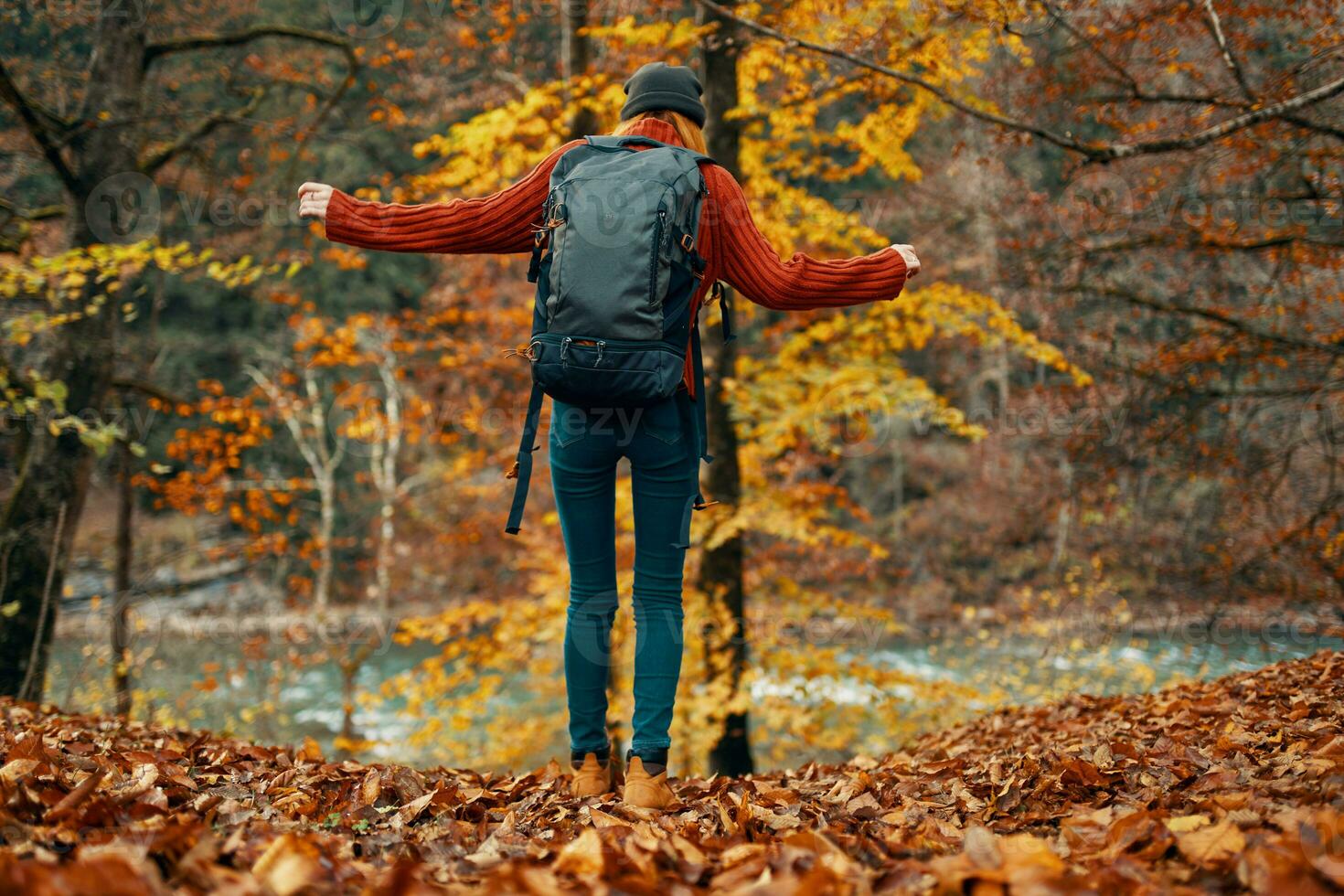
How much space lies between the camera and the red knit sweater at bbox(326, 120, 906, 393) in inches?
94.4

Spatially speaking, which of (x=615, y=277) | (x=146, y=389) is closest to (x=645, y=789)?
(x=615, y=277)

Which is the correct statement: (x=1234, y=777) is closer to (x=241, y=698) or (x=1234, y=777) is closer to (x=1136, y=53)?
(x=1136, y=53)

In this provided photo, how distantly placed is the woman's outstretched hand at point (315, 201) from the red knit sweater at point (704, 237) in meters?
0.02

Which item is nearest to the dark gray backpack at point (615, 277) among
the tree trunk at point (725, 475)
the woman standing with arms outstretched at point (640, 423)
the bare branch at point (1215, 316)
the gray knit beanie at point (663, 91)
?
the woman standing with arms outstretched at point (640, 423)

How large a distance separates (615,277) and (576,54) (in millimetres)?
5143

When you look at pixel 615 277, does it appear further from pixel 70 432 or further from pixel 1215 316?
pixel 1215 316

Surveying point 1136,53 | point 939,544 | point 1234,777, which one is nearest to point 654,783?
point 1234,777

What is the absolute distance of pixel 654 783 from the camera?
229cm

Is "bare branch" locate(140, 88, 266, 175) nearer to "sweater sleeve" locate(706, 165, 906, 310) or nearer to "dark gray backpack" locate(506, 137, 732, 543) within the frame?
"dark gray backpack" locate(506, 137, 732, 543)

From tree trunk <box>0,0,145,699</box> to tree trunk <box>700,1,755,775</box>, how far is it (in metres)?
3.81

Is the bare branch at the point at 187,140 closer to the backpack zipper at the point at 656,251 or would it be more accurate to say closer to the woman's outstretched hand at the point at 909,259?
the woman's outstretched hand at the point at 909,259

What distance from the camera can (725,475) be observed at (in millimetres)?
6168

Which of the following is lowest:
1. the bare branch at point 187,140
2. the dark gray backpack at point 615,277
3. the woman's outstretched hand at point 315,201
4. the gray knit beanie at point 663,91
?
the dark gray backpack at point 615,277

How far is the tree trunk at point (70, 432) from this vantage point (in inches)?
195
